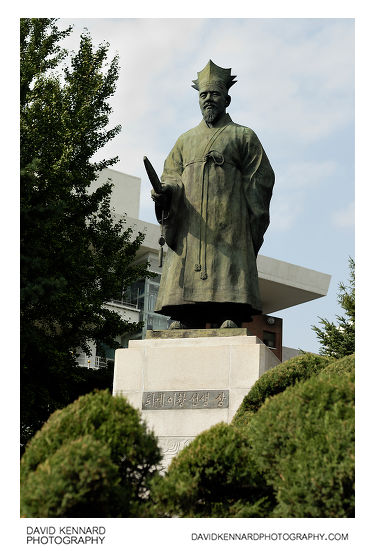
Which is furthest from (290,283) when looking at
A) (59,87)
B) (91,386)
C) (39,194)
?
(39,194)

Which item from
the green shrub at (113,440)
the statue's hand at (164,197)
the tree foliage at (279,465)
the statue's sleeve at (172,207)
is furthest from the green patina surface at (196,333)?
the green shrub at (113,440)

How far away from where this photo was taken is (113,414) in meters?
5.62

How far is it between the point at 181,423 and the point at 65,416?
10.9 ft

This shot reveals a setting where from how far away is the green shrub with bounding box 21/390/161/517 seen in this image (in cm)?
546

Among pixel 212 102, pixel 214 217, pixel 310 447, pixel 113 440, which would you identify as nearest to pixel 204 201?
pixel 214 217

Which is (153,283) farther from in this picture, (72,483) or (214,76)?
(72,483)

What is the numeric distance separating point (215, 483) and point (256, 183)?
4925 millimetres

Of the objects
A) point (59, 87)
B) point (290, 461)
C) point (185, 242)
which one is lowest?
point (290, 461)

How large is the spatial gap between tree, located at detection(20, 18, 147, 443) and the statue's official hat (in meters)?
4.93

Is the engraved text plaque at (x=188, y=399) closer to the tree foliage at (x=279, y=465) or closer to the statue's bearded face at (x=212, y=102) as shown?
the tree foliage at (x=279, y=465)

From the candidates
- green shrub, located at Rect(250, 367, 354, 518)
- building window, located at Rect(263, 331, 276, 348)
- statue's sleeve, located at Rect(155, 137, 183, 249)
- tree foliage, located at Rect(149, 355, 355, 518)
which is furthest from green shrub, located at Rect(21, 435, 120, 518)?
building window, located at Rect(263, 331, 276, 348)

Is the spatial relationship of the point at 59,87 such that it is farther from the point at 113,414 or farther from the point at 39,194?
the point at 113,414

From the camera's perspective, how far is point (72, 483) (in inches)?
195

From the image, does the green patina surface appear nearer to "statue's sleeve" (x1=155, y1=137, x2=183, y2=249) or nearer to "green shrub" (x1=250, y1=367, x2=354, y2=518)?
"statue's sleeve" (x1=155, y1=137, x2=183, y2=249)
